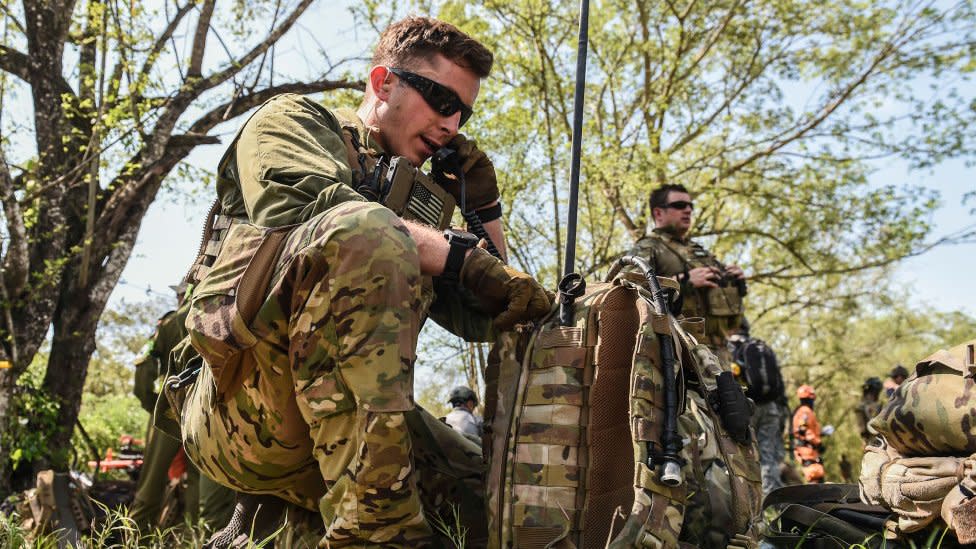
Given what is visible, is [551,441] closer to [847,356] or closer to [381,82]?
[381,82]

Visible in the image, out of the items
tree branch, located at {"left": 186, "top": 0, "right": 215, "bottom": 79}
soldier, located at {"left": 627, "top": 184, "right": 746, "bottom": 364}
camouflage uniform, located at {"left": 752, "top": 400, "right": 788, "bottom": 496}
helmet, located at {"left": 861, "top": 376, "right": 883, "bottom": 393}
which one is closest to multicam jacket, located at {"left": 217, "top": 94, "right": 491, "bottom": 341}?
soldier, located at {"left": 627, "top": 184, "right": 746, "bottom": 364}

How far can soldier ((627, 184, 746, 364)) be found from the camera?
6.03 metres

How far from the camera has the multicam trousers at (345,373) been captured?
5.70ft

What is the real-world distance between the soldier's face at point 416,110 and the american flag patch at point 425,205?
138 mm

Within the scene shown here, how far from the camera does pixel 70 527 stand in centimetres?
378

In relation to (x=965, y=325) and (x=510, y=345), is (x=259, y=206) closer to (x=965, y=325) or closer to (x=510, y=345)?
(x=510, y=345)

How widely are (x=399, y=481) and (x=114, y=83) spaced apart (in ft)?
21.8

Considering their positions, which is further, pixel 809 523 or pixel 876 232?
pixel 876 232

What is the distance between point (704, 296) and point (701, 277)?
227mm

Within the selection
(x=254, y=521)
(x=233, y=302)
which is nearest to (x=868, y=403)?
(x=254, y=521)

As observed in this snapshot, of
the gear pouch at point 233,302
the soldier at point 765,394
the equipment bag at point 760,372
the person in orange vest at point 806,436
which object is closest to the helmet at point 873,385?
the person in orange vest at point 806,436

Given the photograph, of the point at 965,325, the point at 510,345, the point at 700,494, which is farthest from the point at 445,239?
the point at 965,325

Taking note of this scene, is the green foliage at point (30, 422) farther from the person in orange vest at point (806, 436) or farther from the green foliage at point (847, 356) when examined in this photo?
the green foliage at point (847, 356)

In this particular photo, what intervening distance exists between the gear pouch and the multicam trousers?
29 mm
